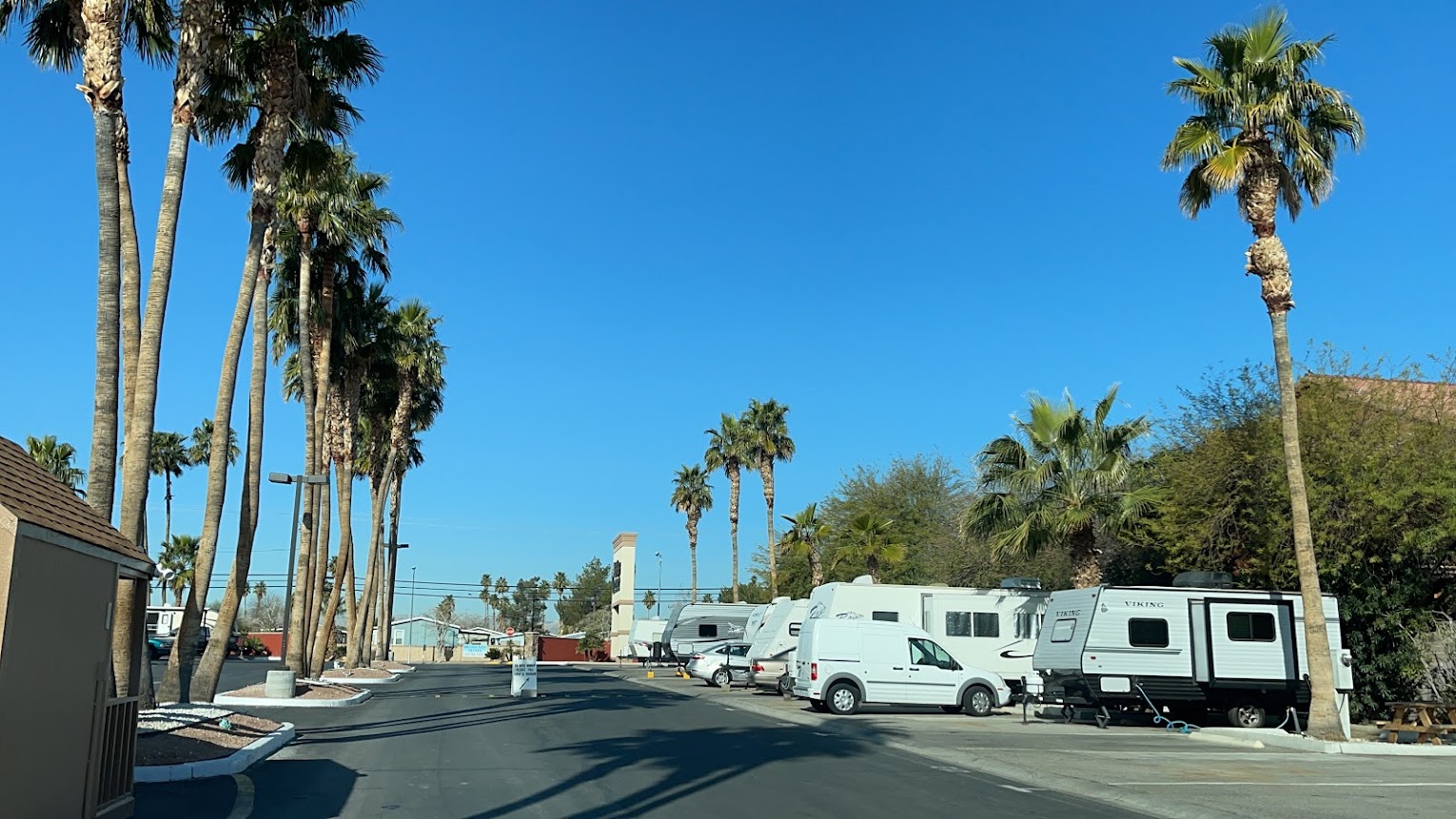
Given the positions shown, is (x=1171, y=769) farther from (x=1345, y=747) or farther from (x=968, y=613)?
(x=968, y=613)

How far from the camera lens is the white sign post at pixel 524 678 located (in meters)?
28.7

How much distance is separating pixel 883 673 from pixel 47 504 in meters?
19.4

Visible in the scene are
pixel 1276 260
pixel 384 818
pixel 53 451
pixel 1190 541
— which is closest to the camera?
pixel 384 818

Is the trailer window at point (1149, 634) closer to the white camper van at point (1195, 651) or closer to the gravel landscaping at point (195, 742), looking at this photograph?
Result: the white camper van at point (1195, 651)

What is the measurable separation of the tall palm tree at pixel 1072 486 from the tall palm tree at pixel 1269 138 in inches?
231

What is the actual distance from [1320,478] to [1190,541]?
10.3ft

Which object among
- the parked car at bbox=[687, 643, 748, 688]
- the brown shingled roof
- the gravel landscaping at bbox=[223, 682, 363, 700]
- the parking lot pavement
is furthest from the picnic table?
the parked car at bbox=[687, 643, 748, 688]

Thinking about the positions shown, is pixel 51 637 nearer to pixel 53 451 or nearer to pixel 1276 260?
pixel 1276 260

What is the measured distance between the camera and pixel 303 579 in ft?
93.2

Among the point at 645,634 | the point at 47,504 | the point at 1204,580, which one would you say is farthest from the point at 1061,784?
the point at 645,634

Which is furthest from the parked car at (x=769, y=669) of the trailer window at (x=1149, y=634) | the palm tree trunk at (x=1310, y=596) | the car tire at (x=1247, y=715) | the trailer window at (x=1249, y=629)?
the palm tree trunk at (x=1310, y=596)

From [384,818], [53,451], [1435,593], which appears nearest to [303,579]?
[384,818]

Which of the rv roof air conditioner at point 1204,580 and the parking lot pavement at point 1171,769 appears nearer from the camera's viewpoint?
the parking lot pavement at point 1171,769

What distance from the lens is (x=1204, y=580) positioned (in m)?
23.8
